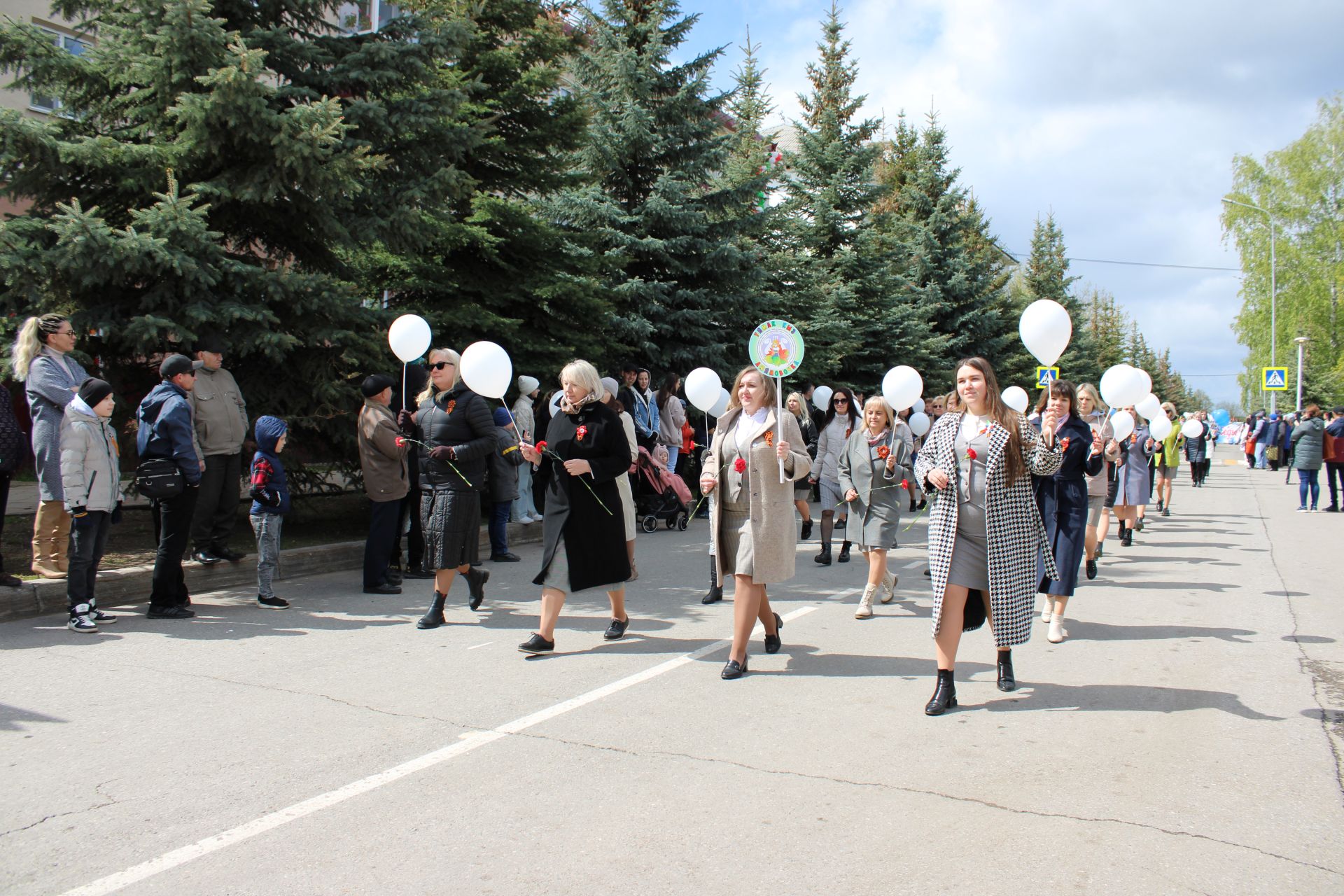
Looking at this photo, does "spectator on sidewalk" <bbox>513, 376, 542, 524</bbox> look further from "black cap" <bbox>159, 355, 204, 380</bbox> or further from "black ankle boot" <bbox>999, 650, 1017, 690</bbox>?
"black ankle boot" <bbox>999, 650, 1017, 690</bbox>

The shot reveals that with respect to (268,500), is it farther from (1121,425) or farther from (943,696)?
(1121,425)

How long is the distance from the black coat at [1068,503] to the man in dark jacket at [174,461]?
6.48 meters

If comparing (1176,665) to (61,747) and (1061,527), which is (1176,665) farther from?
(61,747)

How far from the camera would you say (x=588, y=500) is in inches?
253

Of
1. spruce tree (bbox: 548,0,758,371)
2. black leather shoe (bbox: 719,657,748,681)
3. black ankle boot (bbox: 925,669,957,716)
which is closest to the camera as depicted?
black ankle boot (bbox: 925,669,957,716)

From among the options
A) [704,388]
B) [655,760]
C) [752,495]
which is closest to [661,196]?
[704,388]

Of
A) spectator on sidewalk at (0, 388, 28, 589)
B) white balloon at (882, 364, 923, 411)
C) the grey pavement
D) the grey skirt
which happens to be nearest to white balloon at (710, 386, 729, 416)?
white balloon at (882, 364, 923, 411)

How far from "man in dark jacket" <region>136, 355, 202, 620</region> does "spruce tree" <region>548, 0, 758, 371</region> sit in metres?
9.43

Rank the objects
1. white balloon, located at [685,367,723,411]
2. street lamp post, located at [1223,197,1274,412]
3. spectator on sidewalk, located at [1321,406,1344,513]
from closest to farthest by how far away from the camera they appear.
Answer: white balloon, located at [685,367,723,411] < spectator on sidewalk, located at [1321,406,1344,513] < street lamp post, located at [1223,197,1274,412]

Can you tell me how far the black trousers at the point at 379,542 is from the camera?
28.0 ft

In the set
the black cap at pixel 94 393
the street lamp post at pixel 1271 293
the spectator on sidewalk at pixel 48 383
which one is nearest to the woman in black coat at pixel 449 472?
the black cap at pixel 94 393

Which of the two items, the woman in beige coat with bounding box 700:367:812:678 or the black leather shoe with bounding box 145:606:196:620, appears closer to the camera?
the woman in beige coat with bounding box 700:367:812:678

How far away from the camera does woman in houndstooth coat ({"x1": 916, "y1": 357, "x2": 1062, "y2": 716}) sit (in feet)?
16.9

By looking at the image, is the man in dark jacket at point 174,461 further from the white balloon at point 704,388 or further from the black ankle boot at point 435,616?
the white balloon at point 704,388
